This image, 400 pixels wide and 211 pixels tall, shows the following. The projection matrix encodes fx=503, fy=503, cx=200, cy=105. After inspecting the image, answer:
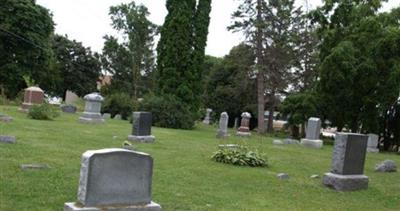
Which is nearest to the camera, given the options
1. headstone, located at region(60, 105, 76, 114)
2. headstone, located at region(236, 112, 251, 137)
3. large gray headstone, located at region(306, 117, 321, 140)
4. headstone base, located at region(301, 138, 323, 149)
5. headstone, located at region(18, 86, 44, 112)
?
headstone base, located at region(301, 138, 323, 149)

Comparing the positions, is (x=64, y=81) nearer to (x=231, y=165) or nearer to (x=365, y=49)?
(x=365, y=49)

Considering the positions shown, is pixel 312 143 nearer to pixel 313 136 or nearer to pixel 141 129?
pixel 313 136

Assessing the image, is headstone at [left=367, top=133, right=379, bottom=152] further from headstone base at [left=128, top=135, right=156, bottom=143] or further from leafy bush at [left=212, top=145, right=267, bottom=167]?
leafy bush at [left=212, top=145, right=267, bottom=167]

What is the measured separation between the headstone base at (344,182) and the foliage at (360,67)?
15.1 meters

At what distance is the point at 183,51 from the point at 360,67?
10569 mm

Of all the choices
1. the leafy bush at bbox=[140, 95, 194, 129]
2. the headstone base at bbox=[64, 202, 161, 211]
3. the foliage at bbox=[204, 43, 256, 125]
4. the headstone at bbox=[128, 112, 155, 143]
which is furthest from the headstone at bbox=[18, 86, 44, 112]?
the headstone base at bbox=[64, 202, 161, 211]

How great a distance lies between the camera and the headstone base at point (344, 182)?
1068 cm

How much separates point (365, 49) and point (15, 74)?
2730 cm

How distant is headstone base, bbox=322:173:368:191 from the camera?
10.7 m

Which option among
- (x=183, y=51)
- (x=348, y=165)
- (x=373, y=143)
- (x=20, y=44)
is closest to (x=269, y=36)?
(x=183, y=51)

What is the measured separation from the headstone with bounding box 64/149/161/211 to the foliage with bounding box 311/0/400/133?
20.9 m

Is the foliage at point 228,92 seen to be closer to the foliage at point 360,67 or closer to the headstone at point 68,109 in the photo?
the foliage at point 360,67

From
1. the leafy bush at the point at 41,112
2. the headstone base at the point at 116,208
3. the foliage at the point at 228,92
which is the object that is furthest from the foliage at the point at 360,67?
the headstone base at the point at 116,208

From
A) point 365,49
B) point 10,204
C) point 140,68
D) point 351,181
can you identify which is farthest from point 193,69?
point 140,68
